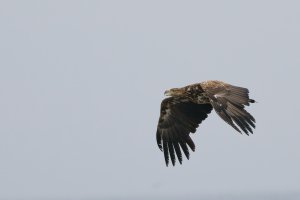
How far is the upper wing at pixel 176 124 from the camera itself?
1936 centimetres

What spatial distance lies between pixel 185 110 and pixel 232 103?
11.6ft

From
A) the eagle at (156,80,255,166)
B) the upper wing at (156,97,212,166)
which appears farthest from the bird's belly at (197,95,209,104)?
the upper wing at (156,97,212,166)

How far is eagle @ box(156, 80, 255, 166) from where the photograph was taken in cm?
1667

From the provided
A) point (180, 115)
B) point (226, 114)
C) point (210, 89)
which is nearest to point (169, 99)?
point (180, 115)

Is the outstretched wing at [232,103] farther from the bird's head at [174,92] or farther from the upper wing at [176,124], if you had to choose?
the upper wing at [176,124]

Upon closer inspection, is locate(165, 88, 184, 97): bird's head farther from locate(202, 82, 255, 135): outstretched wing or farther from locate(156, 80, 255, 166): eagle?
locate(202, 82, 255, 135): outstretched wing

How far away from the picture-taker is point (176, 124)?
19.7 meters

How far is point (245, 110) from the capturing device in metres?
15.8

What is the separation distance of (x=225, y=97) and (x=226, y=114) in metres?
0.64

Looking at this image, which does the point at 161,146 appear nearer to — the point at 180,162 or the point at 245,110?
the point at 180,162

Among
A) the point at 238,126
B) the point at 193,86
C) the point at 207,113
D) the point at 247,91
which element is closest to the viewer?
the point at 238,126

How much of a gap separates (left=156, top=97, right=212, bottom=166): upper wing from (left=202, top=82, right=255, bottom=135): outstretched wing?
216 cm

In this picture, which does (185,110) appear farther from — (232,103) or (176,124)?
(232,103)

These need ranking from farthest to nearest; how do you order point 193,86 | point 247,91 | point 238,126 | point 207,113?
point 207,113
point 193,86
point 247,91
point 238,126
